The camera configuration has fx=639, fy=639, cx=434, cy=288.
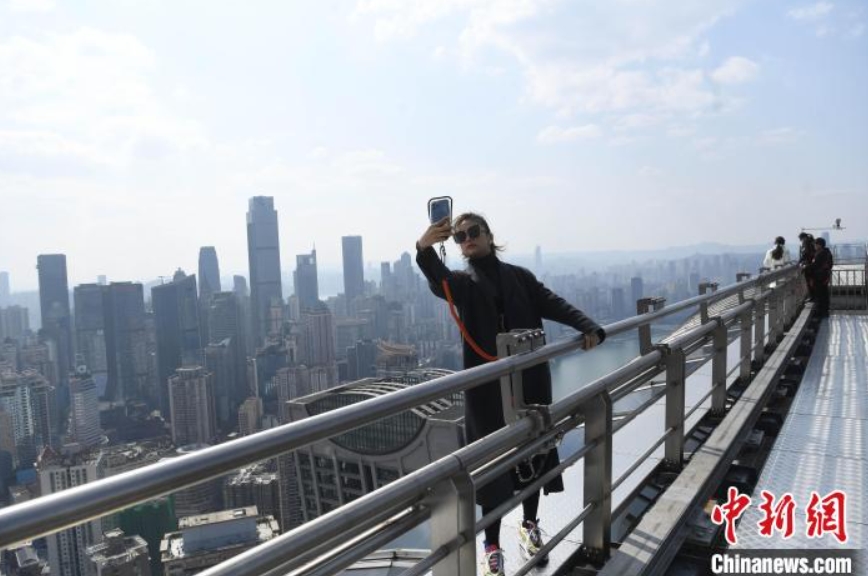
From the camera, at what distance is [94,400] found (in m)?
33.4

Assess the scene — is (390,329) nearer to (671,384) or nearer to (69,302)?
(69,302)

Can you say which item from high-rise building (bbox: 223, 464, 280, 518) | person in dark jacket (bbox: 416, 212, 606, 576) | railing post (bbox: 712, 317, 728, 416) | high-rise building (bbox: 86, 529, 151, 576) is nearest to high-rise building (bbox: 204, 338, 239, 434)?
high-rise building (bbox: 223, 464, 280, 518)

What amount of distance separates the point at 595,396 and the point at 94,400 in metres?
36.5

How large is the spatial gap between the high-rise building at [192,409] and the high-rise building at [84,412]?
3.19 metres

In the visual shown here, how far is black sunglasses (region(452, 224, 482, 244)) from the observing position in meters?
2.53

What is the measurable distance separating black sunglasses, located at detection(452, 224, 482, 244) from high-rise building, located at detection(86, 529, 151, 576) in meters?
2.26

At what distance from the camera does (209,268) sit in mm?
70062

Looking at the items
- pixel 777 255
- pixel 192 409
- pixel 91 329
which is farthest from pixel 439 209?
pixel 91 329

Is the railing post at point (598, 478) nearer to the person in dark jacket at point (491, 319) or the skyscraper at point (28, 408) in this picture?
the person in dark jacket at point (491, 319)

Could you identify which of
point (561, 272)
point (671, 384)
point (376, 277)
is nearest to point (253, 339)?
point (376, 277)

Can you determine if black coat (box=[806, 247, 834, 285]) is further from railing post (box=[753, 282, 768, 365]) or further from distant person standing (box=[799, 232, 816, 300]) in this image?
railing post (box=[753, 282, 768, 365])

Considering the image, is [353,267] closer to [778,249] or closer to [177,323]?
[177,323]

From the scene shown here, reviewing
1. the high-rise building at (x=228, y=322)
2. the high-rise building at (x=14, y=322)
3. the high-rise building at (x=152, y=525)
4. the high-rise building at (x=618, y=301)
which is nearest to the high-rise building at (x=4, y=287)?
the high-rise building at (x=14, y=322)

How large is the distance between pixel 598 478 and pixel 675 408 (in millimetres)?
1248
